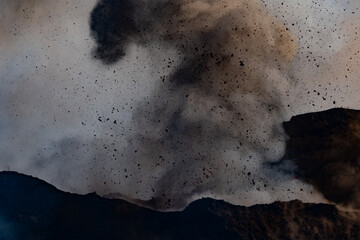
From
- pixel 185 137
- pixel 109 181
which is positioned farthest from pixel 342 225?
pixel 109 181

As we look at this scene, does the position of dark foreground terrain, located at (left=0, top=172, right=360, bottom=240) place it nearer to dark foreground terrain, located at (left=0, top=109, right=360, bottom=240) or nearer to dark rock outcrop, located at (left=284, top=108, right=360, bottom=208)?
dark foreground terrain, located at (left=0, top=109, right=360, bottom=240)

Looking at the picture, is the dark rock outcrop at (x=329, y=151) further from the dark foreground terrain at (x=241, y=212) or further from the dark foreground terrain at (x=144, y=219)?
the dark foreground terrain at (x=144, y=219)

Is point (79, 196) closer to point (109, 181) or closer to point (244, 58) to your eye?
point (109, 181)

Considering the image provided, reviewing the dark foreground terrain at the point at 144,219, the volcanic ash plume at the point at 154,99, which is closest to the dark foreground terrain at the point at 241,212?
the dark foreground terrain at the point at 144,219

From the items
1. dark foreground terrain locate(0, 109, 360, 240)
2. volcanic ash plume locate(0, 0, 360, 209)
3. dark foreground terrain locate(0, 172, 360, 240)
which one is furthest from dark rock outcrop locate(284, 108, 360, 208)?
dark foreground terrain locate(0, 172, 360, 240)

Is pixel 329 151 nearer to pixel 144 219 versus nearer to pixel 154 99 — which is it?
pixel 154 99

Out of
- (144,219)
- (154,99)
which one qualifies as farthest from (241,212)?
(154,99)
